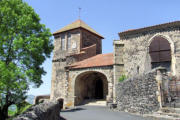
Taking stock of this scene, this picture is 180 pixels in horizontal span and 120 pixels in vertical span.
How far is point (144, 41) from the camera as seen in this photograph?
50.5ft

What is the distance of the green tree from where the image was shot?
9391mm

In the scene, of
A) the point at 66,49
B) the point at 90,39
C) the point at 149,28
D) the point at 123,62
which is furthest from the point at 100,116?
the point at 90,39

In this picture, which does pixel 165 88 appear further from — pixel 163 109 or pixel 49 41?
pixel 49 41

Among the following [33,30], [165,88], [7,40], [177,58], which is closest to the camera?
[165,88]

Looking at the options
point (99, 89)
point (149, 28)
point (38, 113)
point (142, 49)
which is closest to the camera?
point (38, 113)

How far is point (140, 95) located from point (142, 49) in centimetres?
643

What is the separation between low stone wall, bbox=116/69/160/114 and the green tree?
19.3 ft

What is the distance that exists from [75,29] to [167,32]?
13.4 meters

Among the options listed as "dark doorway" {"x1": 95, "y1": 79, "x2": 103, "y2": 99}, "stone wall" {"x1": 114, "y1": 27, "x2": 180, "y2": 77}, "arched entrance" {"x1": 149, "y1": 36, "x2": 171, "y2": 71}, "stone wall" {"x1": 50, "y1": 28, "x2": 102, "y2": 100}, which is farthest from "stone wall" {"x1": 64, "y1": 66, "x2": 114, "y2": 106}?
"arched entrance" {"x1": 149, "y1": 36, "x2": 171, "y2": 71}

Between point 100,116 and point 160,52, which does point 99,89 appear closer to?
point 160,52

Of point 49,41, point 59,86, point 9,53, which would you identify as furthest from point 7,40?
point 59,86

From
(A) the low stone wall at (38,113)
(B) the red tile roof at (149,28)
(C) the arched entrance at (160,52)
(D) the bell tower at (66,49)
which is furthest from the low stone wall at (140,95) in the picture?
(D) the bell tower at (66,49)

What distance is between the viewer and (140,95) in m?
10.0

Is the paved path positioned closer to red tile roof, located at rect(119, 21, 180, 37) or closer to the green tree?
the green tree
